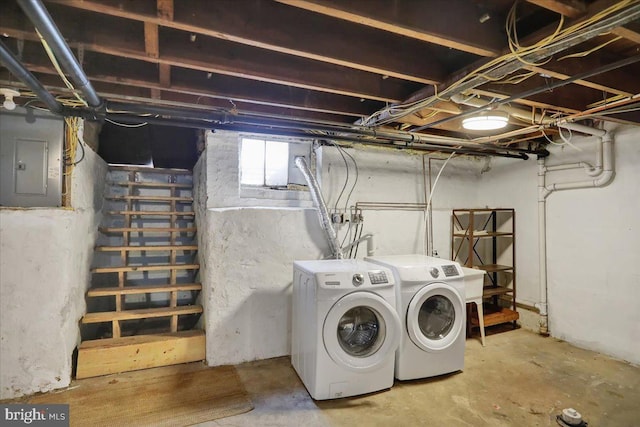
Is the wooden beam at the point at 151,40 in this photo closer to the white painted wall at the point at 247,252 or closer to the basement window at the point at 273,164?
the white painted wall at the point at 247,252

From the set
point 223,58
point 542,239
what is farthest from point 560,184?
point 223,58

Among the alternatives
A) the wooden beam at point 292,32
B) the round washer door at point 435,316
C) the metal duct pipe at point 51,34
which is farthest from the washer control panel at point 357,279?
the metal duct pipe at point 51,34

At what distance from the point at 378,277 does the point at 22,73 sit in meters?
2.34

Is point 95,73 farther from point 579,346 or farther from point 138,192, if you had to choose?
point 579,346

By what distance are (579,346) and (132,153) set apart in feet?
18.9

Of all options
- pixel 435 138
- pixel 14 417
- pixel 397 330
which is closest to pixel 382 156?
pixel 435 138

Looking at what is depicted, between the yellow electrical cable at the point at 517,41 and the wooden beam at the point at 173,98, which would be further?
the wooden beam at the point at 173,98

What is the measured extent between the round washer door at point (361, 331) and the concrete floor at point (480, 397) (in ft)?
0.98

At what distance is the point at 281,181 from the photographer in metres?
3.66

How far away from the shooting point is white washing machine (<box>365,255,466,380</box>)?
8.40 ft

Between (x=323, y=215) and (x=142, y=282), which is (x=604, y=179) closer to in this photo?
(x=323, y=215)

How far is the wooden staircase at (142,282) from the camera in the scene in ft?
8.97

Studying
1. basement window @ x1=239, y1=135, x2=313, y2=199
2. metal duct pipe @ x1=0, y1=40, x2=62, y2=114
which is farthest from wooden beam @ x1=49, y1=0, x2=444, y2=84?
basement window @ x1=239, y1=135, x2=313, y2=199

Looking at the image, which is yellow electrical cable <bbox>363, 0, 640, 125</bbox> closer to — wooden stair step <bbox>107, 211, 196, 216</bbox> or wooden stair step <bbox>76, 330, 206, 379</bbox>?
wooden stair step <bbox>76, 330, 206, 379</bbox>
